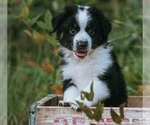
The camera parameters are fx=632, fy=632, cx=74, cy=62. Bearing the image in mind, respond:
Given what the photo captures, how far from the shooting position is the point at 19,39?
6.83m

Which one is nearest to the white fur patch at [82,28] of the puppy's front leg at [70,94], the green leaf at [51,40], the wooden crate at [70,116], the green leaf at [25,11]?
the puppy's front leg at [70,94]

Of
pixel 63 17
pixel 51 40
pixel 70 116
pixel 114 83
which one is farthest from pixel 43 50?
pixel 70 116

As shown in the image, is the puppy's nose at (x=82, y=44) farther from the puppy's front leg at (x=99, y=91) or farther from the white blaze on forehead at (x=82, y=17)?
the puppy's front leg at (x=99, y=91)

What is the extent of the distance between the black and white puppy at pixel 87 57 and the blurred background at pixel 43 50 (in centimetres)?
44

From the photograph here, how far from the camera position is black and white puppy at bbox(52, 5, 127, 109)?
3412mm

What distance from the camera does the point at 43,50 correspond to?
6.11 meters

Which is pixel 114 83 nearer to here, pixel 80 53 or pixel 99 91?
pixel 99 91

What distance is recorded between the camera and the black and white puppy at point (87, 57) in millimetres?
3412

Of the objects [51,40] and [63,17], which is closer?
[63,17]

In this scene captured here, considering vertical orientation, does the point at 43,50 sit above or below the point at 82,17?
below

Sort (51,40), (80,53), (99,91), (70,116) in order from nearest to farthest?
(70,116) < (99,91) < (80,53) < (51,40)

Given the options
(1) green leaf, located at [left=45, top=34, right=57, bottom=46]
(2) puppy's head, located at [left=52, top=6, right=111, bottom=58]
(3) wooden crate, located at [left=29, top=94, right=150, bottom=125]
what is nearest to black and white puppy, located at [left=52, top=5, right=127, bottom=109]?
(2) puppy's head, located at [left=52, top=6, right=111, bottom=58]

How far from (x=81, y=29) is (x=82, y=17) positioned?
0.07 metres

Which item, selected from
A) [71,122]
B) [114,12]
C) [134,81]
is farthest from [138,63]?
[71,122]
